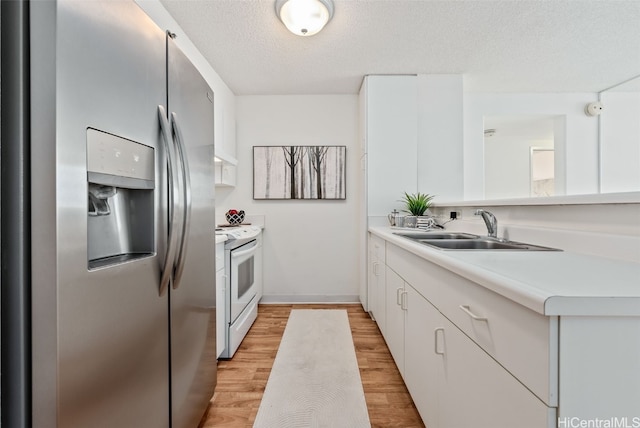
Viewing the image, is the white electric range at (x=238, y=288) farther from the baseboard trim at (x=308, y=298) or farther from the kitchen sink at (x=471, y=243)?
the kitchen sink at (x=471, y=243)

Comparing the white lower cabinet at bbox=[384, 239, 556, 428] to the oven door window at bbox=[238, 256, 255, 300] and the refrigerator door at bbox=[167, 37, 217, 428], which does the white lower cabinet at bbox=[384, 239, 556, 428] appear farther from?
the oven door window at bbox=[238, 256, 255, 300]

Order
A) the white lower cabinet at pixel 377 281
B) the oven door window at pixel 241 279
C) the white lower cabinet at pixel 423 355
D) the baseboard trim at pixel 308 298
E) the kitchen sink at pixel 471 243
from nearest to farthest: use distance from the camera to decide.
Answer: the white lower cabinet at pixel 423 355, the kitchen sink at pixel 471 243, the oven door window at pixel 241 279, the white lower cabinet at pixel 377 281, the baseboard trim at pixel 308 298

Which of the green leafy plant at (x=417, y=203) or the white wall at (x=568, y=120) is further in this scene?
the white wall at (x=568, y=120)

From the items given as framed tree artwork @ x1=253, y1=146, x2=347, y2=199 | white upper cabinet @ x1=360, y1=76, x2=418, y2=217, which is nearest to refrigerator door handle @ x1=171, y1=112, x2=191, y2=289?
white upper cabinet @ x1=360, y1=76, x2=418, y2=217

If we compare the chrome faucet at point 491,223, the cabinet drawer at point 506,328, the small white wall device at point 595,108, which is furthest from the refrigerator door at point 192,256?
the small white wall device at point 595,108

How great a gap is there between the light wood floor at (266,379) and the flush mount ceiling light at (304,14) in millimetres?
2302

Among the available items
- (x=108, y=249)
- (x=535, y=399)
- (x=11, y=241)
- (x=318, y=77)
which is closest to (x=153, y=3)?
(x=318, y=77)

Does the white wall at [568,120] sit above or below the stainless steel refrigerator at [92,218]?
above

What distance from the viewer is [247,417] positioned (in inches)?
56.5

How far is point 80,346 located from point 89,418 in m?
0.19

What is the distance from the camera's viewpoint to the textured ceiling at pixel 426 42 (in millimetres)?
1899

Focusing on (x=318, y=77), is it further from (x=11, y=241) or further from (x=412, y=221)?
(x=11, y=241)

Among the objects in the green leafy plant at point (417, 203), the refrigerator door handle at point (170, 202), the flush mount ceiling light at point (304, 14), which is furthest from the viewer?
the green leafy plant at point (417, 203)

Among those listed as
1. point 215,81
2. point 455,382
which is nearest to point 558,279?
point 455,382
